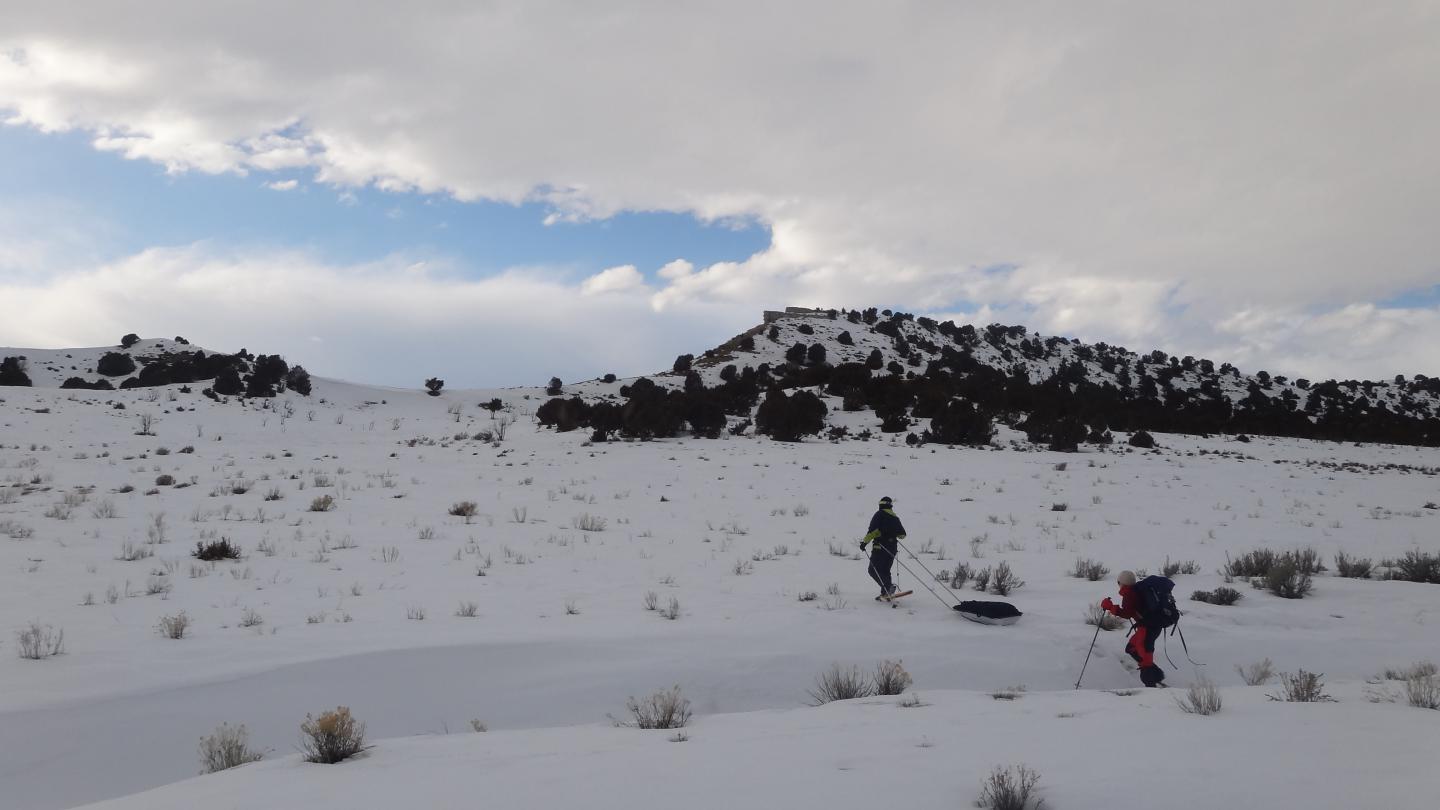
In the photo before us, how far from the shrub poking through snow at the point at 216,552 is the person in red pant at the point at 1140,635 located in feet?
37.6

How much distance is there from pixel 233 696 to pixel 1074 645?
8096 mm

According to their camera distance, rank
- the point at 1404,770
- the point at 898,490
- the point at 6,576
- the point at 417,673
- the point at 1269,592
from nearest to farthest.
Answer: the point at 1404,770, the point at 417,673, the point at 6,576, the point at 1269,592, the point at 898,490

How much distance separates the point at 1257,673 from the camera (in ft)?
21.3

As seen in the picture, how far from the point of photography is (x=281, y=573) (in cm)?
1008

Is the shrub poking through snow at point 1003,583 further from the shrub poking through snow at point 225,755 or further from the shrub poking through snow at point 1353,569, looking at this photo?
the shrub poking through snow at point 225,755

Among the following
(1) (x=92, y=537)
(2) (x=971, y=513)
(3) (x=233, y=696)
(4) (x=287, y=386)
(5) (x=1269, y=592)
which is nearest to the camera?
(3) (x=233, y=696)

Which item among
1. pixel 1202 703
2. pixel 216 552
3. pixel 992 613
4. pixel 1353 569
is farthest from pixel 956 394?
pixel 1202 703

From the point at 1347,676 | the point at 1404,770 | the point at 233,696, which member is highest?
the point at 1404,770

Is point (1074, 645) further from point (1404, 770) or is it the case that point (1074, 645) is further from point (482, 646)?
point (482, 646)

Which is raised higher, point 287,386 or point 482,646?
point 287,386

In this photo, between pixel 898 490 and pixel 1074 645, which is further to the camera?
pixel 898 490

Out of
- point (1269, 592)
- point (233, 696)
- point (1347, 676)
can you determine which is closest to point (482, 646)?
point (233, 696)

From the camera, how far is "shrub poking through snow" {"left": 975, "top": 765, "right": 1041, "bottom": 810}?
3328 millimetres

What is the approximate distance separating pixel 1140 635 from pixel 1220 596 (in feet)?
12.1
